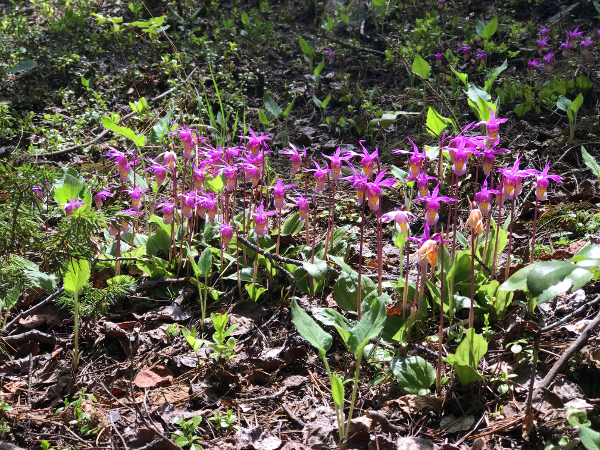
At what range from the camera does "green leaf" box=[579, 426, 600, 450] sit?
1.31 metres

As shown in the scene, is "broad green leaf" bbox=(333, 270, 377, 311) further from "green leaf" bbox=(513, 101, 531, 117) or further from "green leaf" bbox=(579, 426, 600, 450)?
"green leaf" bbox=(513, 101, 531, 117)

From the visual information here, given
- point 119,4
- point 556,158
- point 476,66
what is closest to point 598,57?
point 476,66

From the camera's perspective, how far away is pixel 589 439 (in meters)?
1.33

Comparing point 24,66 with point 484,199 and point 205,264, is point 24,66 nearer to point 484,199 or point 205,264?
point 205,264

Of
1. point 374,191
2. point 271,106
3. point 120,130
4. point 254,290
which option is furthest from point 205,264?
point 271,106

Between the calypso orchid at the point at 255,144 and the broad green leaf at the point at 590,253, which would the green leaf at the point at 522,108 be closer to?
the calypso orchid at the point at 255,144

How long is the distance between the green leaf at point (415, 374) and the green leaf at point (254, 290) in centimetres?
85

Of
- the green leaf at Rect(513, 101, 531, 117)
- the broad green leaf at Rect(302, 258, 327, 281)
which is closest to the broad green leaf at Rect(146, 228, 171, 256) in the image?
the broad green leaf at Rect(302, 258, 327, 281)

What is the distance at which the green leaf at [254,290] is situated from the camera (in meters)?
2.56

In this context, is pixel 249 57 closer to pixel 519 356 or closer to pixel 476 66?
pixel 476 66

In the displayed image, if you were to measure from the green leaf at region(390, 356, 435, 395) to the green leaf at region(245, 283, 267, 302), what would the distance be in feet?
2.78

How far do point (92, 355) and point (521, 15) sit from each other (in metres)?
5.55

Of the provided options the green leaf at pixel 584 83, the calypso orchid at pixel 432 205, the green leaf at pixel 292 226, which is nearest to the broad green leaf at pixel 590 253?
the calypso orchid at pixel 432 205

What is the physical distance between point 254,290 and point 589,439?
62.6 inches
